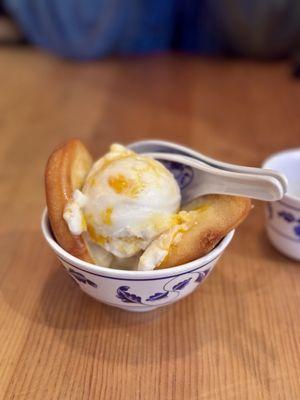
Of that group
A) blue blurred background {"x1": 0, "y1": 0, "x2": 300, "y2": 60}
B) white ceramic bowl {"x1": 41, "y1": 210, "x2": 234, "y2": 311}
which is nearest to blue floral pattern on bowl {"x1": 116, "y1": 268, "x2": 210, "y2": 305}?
white ceramic bowl {"x1": 41, "y1": 210, "x2": 234, "y2": 311}

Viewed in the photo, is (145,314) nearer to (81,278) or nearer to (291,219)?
(81,278)

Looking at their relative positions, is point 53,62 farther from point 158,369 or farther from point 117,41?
point 158,369

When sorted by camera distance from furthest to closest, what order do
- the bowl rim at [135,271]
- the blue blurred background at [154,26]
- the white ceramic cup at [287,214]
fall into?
the blue blurred background at [154,26]
the white ceramic cup at [287,214]
the bowl rim at [135,271]

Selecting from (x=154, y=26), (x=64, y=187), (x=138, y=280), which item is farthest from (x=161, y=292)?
(x=154, y=26)

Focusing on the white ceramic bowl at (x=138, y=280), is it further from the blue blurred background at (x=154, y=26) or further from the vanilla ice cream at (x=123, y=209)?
the blue blurred background at (x=154, y=26)

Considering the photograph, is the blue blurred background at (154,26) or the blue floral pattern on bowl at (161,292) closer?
the blue floral pattern on bowl at (161,292)

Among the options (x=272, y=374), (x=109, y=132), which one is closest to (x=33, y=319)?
(x=272, y=374)

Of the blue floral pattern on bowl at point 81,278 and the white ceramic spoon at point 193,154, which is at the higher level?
the white ceramic spoon at point 193,154

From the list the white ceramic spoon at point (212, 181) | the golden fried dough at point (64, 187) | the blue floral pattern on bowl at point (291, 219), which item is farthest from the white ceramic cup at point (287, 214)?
the golden fried dough at point (64, 187)
